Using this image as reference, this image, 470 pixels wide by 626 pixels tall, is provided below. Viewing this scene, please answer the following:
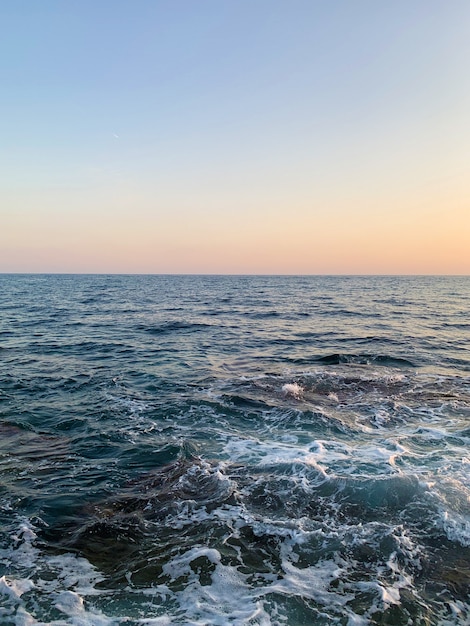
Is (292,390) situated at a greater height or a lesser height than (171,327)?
lesser

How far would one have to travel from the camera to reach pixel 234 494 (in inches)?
277

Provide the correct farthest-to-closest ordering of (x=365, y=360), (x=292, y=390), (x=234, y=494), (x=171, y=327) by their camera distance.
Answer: (x=171, y=327)
(x=365, y=360)
(x=292, y=390)
(x=234, y=494)

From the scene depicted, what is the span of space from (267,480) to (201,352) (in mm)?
12388

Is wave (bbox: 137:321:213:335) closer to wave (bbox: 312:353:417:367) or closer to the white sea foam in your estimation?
wave (bbox: 312:353:417:367)

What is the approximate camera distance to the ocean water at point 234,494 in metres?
4.71

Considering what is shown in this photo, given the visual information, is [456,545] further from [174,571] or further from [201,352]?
[201,352]

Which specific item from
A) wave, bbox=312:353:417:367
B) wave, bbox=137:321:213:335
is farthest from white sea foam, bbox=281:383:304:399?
wave, bbox=137:321:213:335

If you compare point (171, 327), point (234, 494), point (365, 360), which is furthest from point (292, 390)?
point (171, 327)

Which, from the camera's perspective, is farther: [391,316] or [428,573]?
[391,316]

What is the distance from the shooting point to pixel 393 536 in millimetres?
5797

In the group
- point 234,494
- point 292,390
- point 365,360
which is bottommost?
point 234,494

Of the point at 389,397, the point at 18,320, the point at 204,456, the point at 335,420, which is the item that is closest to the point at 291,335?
the point at 389,397

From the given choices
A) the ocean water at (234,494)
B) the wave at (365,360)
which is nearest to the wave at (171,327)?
the ocean water at (234,494)

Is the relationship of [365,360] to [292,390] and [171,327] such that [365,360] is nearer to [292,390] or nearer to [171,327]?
[292,390]
